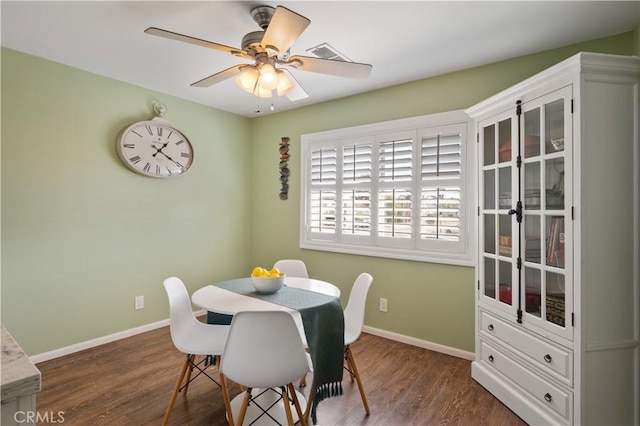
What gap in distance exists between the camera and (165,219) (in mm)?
3613

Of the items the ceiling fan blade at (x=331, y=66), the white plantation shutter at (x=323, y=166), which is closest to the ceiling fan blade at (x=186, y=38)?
the ceiling fan blade at (x=331, y=66)

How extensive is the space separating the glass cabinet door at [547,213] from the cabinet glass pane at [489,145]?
10.6 inches

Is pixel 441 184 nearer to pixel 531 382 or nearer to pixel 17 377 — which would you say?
pixel 531 382

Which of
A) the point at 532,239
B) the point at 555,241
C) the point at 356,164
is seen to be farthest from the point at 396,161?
the point at 555,241

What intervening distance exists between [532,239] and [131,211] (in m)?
3.46

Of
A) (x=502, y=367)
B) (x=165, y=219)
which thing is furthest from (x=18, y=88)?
(x=502, y=367)

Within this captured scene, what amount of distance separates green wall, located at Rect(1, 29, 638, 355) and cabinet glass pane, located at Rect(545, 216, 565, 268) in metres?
0.94

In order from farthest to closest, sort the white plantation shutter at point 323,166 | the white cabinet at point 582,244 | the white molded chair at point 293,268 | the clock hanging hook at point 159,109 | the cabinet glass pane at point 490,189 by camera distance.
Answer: the white plantation shutter at point 323,166 < the clock hanging hook at point 159,109 < the white molded chair at point 293,268 < the cabinet glass pane at point 490,189 < the white cabinet at point 582,244

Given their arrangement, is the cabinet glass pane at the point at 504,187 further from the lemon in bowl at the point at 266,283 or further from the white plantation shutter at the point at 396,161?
the lemon in bowl at the point at 266,283

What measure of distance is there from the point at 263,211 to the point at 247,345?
2967 mm

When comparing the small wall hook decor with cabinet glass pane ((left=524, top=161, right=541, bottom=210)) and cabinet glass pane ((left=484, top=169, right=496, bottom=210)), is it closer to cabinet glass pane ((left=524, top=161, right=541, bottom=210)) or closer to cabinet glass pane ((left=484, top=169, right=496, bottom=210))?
cabinet glass pane ((left=484, top=169, right=496, bottom=210))

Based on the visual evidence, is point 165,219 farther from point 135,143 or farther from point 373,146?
point 373,146

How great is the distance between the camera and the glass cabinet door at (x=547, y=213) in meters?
1.87

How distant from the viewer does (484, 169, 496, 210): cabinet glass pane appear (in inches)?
94.5
